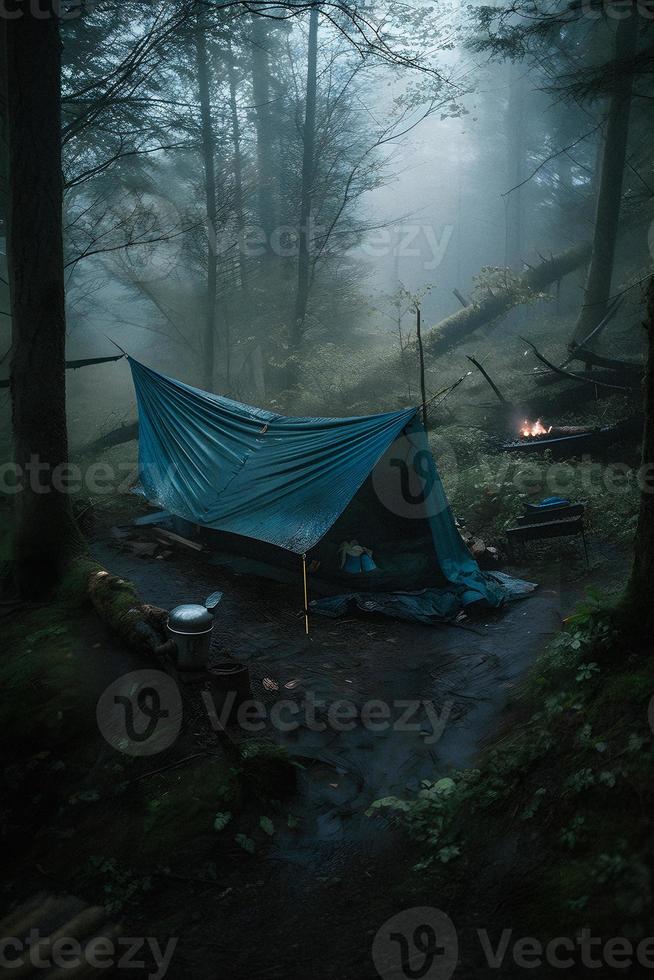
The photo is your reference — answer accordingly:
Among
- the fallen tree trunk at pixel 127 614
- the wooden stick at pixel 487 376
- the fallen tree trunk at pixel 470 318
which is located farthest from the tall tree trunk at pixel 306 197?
the fallen tree trunk at pixel 127 614

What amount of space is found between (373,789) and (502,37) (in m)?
9.40

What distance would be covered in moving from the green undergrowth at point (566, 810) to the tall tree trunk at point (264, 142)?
14.0 metres

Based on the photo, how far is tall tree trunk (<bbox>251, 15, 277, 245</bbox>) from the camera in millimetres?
15094

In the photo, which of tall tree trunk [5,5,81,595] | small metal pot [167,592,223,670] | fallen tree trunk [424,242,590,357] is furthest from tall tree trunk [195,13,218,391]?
small metal pot [167,592,223,670]

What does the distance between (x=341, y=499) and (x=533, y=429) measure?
4954 mm

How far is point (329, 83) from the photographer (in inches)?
498

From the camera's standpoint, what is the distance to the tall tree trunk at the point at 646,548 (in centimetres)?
302

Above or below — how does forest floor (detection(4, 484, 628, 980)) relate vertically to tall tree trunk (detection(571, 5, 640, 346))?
below

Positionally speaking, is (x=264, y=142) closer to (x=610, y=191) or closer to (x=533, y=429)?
(x=610, y=191)

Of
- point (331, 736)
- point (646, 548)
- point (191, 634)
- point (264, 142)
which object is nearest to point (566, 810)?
point (646, 548)

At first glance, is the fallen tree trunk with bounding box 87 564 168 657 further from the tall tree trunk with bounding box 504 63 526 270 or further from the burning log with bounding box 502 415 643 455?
the tall tree trunk with bounding box 504 63 526 270

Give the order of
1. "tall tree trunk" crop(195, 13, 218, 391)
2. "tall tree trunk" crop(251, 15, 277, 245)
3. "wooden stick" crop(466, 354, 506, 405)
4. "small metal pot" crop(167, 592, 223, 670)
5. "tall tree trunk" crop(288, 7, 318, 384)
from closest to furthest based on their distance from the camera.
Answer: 1. "small metal pot" crop(167, 592, 223, 670)
2. "wooden stick" crop(466, 354, 506, 405)
3. "tall tree trunk" crop(195, 13, 218, 391)
4. "tall tree trunk" crop(288, 7, 318, 384)
5. "tall tree trunk" crop(251, 15, 277, 245)

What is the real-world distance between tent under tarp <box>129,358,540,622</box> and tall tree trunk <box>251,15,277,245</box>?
9380 millimetres

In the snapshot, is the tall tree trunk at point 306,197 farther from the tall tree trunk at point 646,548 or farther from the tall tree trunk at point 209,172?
the tall tree trunk at point 646,548
